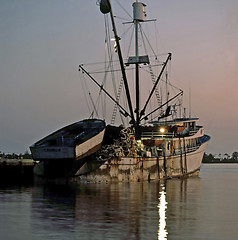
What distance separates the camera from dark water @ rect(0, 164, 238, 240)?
88.8ft

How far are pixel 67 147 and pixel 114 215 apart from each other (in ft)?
75.7

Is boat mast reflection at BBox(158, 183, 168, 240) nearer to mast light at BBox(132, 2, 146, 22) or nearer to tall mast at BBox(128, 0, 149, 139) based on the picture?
tall mast at BBox(128, 0, 149, 139)

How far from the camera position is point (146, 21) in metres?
74.2

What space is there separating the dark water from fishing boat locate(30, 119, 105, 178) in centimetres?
507

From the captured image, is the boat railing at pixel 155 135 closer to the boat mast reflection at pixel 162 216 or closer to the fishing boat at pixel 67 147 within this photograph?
the fishing boat at pixel 67 147

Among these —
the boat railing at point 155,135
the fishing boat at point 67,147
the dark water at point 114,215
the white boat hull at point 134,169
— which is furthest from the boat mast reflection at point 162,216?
the boat railing at point 155,135

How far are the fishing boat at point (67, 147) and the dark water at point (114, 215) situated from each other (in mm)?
5074

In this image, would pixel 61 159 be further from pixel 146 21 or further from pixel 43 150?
pixel 146 21

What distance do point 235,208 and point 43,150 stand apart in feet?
76.2

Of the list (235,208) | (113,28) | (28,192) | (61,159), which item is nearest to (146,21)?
(113,28)

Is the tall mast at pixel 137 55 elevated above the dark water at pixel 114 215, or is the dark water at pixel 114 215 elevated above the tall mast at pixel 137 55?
the tall mast at pixel 137 55

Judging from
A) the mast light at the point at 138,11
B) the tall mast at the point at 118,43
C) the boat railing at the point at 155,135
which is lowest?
the boat railing at the point at 155,135

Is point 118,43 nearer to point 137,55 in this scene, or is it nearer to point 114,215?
point 137,55

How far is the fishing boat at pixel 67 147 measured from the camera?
5609 cm
